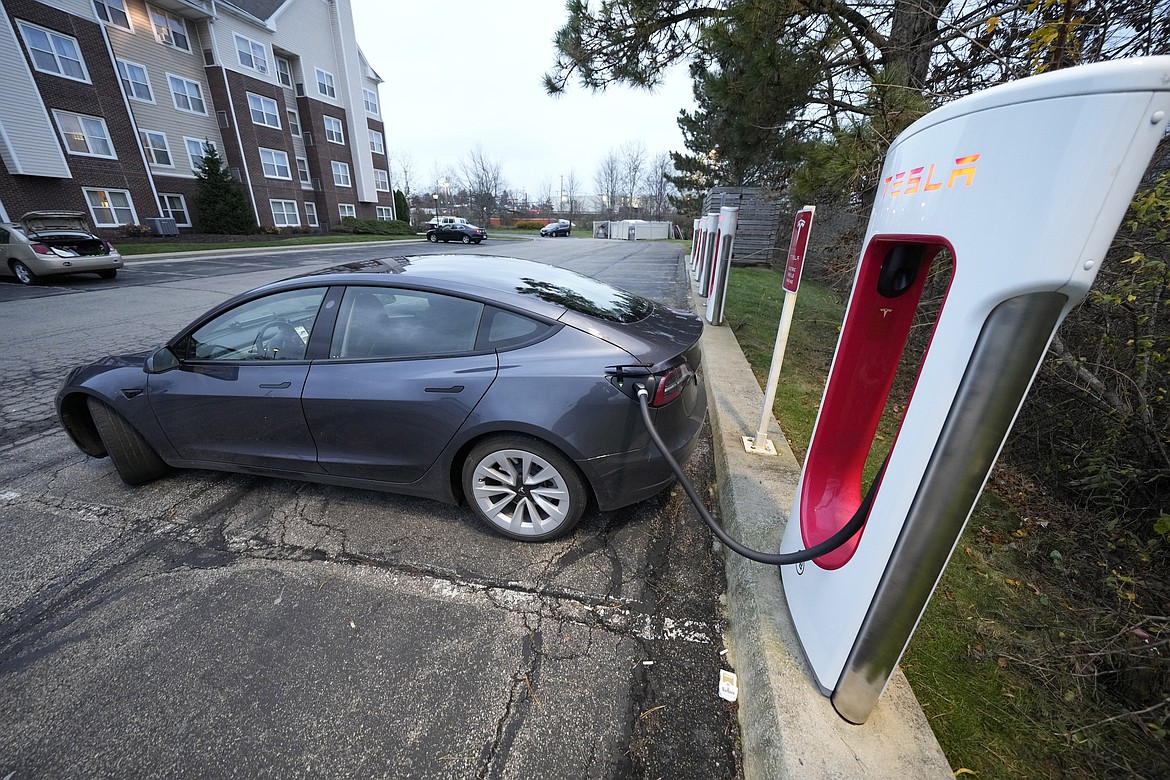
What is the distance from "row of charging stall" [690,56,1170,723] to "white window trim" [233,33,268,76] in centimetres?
3562

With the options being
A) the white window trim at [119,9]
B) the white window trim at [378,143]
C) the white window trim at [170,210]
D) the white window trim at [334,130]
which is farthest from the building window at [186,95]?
the white window trim at [378,143]

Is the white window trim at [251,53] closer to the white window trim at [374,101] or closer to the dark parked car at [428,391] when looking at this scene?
the white window trim at [374,101]

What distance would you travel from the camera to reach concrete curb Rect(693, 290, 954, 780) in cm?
151

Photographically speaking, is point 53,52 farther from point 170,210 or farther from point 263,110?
point 263,110

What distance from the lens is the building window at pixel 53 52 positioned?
58.0 ft

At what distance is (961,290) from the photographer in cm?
119

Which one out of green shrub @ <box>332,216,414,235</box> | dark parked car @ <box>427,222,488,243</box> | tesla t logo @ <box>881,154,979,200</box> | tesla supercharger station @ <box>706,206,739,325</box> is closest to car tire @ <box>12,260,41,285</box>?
tesla supercharger station @ <box>706,206,739,325</box>

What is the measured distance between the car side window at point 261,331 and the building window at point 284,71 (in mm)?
34824

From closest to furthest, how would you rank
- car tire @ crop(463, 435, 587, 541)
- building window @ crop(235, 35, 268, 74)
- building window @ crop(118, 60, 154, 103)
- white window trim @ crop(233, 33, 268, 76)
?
car tire @ crop(463, 435, 587, 541) → building window @ crop(118, 60, 154, 103) → white window trim @ crop(233, 33, 268, 76) → building window @ crop(235, 35, 268, 74)

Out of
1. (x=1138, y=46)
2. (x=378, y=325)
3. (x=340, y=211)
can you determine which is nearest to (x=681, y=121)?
(x=340, y=211)

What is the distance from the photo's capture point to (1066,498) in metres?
3.06

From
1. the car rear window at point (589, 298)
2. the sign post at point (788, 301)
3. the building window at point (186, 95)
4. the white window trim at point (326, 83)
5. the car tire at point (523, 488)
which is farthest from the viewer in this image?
the white window trim at point (326, 83)

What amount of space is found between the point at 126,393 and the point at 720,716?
3.92 m

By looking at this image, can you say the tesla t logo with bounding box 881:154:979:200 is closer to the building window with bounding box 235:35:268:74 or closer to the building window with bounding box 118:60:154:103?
the building window with bounding box 118:60:154:103
